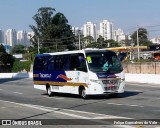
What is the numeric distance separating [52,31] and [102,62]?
8699 centimetres

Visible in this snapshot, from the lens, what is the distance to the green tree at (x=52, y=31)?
10512cm

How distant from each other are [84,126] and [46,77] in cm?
1356

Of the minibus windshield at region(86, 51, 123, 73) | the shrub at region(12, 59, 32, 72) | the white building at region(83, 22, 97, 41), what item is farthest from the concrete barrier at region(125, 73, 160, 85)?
the white building at region(83, 22, 97, 41)

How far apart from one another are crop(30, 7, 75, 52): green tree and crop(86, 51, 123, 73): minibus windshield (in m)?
77.3

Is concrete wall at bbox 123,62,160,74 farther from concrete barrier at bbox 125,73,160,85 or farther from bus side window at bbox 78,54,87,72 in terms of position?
bus side window at bbox 78,54,87,72

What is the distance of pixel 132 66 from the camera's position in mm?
48438

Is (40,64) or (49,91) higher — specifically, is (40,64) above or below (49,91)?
above

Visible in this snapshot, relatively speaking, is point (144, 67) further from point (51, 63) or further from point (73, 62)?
point (73, 62)

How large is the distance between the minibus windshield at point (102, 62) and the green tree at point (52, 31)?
77.3 metres

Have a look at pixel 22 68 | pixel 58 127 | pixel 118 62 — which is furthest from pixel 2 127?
pixel 22 68

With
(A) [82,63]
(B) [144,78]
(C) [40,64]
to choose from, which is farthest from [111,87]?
(B) [144,78]

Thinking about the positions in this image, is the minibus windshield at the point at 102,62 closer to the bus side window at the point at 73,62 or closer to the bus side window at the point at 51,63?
the bus side window at the point at 73,62

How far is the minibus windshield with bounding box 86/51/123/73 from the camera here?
20884 millimetres

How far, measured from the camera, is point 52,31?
4227 inches
